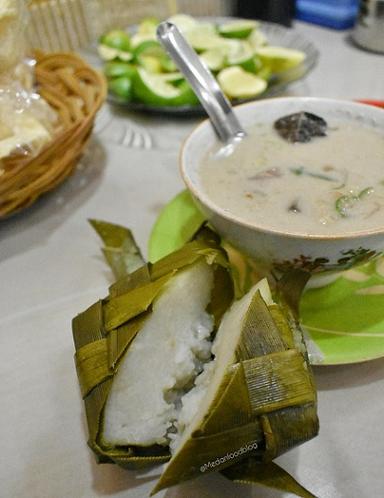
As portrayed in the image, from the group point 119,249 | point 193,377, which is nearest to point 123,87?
point 119,249

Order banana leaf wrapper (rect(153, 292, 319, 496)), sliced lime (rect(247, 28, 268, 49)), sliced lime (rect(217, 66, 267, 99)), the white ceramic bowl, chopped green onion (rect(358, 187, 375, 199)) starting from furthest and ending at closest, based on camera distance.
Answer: sliced lime (rect(247, 28, 268, 49)) → sliced lime (rect(217, 66, 267, 99)) → chopped green onion (rect(358, 187, 375, 199)) → the white ceramic bowl → banana leaf wrapper (rect(153, 292, 319, 496))

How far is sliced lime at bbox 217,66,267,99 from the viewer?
122cm

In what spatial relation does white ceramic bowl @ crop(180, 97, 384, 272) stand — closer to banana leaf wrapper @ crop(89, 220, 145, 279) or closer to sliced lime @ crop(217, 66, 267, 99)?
banana leaf wrapper @ crop(89, 220, 145, 279)

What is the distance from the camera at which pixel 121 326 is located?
561 mm

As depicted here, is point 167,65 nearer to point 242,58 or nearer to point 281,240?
point 242,58

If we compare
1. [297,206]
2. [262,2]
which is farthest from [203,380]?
[262,2]

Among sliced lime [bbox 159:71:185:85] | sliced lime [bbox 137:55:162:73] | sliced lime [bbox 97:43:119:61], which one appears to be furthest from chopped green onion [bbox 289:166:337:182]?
sliced lime [bbox 97:43:119:61]

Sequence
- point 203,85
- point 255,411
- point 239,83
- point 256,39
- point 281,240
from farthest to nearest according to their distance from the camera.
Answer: point 256,39 → point 239,83 → point 203,85 → point 281,240 → point 255,411

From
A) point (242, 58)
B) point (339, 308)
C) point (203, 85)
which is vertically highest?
point (203, 85)

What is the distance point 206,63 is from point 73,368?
93 centimetres

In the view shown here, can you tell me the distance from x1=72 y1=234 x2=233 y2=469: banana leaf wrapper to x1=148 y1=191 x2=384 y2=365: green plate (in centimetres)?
13

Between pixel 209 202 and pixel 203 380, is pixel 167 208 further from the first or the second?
pixel 203 380

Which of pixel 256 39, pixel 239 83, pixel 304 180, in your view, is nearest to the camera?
pixel 304 180

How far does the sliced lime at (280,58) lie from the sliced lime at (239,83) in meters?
0.11
